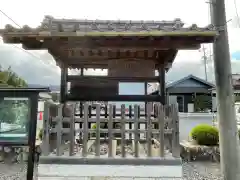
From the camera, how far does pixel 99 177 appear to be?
321 cm

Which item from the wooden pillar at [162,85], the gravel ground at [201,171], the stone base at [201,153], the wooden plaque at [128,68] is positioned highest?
the wooden plaque at [128,68]

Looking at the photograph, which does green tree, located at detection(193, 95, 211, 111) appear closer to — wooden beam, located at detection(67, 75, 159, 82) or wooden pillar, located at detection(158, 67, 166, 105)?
wooden pillar, located at detection(158, 67, 166, 105)

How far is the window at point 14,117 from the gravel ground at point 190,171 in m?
3.95

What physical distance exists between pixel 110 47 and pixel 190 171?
6113 millimetres

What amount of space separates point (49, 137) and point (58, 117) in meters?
0.34

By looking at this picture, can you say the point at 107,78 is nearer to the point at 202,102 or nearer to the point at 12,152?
the point at 12,152

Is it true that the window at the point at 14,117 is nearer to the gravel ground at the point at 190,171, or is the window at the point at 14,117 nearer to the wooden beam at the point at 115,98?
the wooden beam at the point at 115,98

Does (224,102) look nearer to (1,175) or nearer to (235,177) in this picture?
(235,177)

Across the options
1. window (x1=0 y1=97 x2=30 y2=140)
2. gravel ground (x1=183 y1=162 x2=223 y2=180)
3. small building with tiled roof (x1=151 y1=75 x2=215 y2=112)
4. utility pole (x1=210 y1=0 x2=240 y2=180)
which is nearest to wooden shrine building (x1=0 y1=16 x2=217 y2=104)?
window (x1=0 y1=97 x2=30 y2=140)

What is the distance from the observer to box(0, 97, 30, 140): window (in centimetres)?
346

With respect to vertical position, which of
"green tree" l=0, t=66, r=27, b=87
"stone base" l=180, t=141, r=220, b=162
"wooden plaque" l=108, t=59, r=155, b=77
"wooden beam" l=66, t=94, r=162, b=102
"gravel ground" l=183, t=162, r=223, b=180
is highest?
"green tree" l=0, t=66, r=27, b=87

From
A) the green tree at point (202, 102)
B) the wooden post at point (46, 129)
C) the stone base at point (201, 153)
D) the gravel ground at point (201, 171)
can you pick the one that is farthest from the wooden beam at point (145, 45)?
the green tree at point (202, 102)

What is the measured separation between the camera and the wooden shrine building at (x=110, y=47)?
3.09 metres

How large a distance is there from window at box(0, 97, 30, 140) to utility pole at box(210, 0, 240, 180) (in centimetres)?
412
